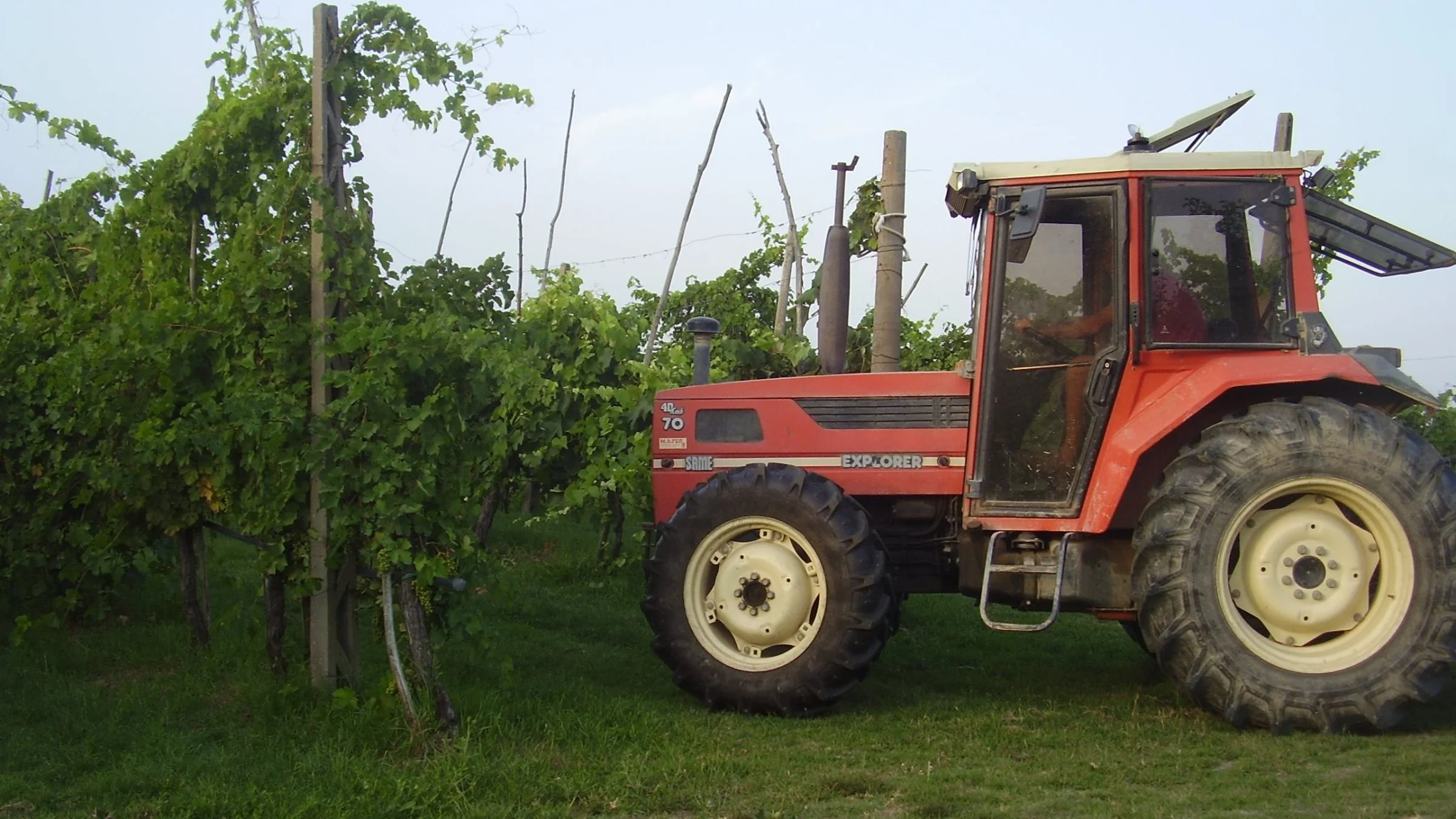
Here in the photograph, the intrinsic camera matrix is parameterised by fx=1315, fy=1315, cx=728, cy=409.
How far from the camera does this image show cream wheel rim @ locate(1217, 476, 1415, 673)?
17.3 feet

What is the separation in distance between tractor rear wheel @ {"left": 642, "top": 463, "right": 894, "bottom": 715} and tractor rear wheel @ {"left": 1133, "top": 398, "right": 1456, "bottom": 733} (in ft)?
3.88

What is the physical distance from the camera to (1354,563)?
5.33 meters

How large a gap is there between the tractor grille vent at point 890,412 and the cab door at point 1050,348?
0.17 metres

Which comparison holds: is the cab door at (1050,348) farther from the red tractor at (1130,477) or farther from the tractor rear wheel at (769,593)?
the tractor rear wheel at (769,593)

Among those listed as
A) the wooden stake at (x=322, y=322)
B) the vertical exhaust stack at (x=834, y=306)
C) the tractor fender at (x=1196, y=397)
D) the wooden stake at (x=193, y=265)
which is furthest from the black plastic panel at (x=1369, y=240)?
the wooden stake at (x=193, y=265)

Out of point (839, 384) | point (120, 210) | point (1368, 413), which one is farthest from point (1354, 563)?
point (120, 210)

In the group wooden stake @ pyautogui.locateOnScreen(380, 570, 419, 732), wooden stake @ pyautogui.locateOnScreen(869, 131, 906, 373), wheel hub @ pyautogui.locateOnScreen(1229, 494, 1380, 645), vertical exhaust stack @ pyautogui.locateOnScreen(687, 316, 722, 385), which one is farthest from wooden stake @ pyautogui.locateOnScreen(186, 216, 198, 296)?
wheel hub @ pyautogui.locateOnScreen(1229, 494, 1380, 645)

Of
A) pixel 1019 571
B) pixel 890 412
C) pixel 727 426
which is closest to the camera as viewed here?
pixel 1019 571

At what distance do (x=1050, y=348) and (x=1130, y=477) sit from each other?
672mm

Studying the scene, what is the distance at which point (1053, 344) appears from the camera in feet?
19.0

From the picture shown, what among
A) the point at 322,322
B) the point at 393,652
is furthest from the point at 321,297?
the point at 393,652

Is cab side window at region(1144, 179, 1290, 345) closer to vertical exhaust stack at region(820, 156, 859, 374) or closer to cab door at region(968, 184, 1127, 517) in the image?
cab door at region(968, 184, 1127, 517)

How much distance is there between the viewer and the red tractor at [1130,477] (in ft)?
17.2

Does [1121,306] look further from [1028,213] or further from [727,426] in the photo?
[727,426]
